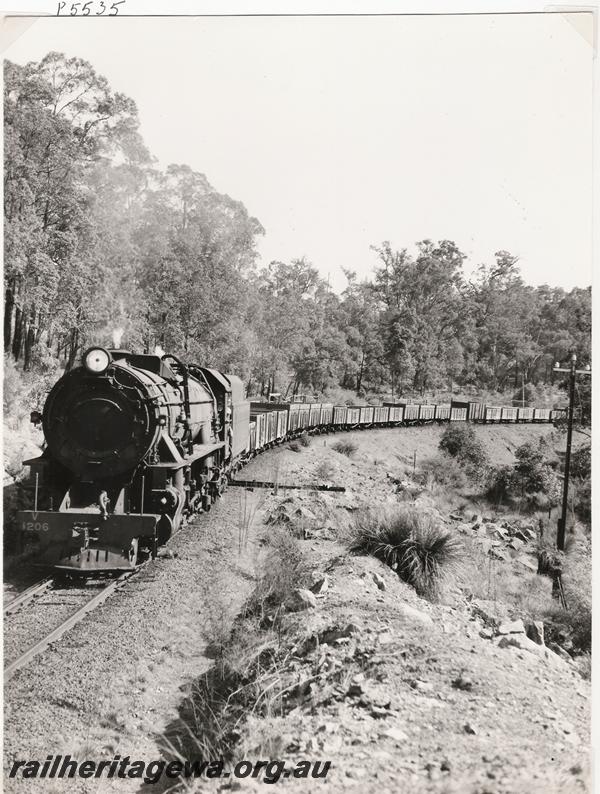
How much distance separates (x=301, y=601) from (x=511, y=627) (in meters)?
2.58

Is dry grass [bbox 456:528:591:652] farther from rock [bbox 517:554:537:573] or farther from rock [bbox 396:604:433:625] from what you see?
rock [bbox 396:604:433:625]

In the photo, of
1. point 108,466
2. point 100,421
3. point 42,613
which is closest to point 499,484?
Answer: point 108,466

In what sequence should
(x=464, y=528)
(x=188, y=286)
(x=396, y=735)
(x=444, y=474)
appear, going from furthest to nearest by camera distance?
(x=444, y=474) → (x=464, y=528) → (x=188, y=286) → (x=396, y=735)

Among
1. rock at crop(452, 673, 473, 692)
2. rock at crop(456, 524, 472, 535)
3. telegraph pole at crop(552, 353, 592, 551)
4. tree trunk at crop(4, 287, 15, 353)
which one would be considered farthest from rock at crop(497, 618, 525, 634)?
tree trunk at crop(4, 287, 15, 353)

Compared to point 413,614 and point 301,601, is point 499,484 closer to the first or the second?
point 413,614

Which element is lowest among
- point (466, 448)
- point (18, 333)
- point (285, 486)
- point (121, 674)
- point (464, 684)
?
point (121, 674)

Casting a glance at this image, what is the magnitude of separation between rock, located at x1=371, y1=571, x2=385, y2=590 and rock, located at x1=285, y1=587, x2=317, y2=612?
88 cm

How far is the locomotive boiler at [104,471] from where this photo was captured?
273 inches

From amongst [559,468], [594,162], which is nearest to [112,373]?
[594,162]

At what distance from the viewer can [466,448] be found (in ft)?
50.8

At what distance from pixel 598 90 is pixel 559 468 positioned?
7.83m

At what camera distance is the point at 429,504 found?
1080cm

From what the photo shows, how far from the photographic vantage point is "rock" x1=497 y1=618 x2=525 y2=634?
667 cm

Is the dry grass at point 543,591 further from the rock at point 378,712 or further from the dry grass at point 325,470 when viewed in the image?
the dry grass at point 325,470
